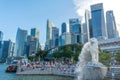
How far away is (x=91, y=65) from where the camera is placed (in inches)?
1124

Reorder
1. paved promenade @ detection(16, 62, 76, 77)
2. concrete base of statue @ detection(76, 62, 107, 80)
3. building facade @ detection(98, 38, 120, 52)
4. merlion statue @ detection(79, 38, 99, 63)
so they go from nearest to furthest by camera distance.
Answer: concrete base of statue @ detection(76, 62, 107, 80) < merlion statue @ detection(79, 38, 99, 63) < paved promenade @ detection(16, 62, 76, 77) < building facade @ detection(98, 38, 120, 52)

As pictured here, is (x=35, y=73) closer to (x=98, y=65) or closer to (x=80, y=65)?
(x=80, y=65)

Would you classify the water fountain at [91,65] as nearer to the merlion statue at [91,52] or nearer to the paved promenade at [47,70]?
the merlion statue at [91,52]

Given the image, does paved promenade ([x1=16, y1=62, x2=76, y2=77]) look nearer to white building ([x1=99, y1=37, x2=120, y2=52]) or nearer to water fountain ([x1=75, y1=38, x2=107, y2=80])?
water fountain ([x1=75, y1=38, x2=107, y2=80])

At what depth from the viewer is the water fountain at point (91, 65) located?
92.6 ft

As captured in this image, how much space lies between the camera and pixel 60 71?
165 feet

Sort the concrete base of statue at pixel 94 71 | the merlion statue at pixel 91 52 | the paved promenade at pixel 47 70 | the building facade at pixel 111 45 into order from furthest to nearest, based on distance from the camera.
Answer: the building facade at pixel 111 45 < the paved promenade at pixel 47 70 < the merlion statue at pixel 91 52 < the concrete base of statue at pixel 94 71

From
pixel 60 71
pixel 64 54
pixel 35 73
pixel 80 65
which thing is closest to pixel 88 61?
pixel 80 65

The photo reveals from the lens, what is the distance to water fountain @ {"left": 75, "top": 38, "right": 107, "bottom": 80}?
28.2 m

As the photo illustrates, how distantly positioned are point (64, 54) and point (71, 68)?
36206mm

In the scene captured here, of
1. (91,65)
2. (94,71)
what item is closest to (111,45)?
(91,65)

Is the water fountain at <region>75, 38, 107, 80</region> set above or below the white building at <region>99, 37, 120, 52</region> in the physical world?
below

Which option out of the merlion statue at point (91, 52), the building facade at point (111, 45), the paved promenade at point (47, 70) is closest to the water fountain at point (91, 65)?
the merlion statue at point (91, 52)

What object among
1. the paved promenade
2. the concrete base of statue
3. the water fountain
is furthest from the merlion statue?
the paved promenade
